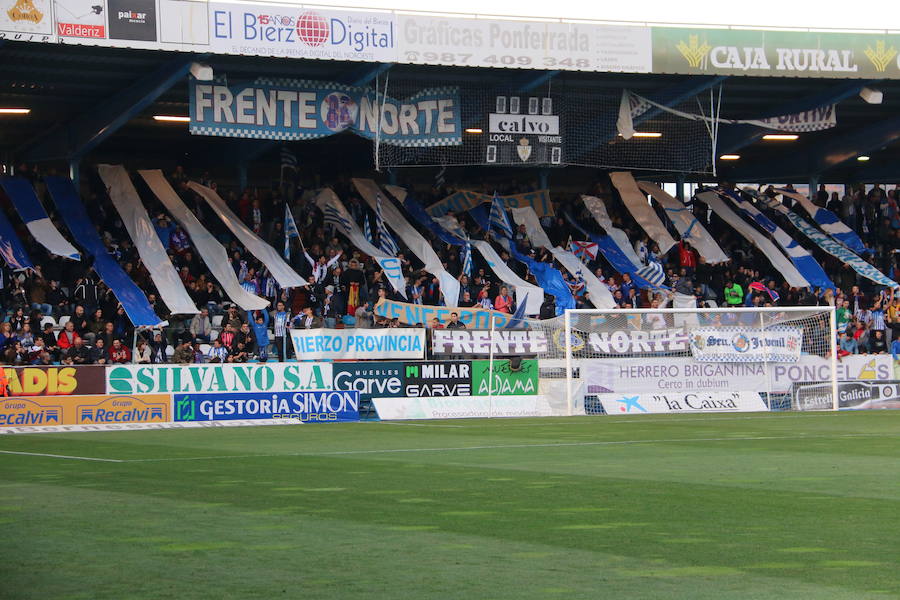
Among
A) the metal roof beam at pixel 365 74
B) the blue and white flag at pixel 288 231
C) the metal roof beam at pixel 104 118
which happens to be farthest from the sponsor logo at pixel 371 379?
the metal roof beam at pixel 104 118

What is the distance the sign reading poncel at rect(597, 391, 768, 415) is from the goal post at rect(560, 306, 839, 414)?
22 mm

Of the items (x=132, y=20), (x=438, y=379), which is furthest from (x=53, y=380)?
(x=132, y=20)

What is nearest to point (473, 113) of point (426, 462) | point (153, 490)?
point (426, 462)

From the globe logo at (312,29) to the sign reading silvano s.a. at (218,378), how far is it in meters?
8.05

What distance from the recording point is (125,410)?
1030 inches

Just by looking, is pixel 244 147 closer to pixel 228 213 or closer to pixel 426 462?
pixel 228 213

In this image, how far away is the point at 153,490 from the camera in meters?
12.4

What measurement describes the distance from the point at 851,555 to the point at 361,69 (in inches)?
1065

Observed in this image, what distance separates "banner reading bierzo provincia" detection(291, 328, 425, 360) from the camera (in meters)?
29.1

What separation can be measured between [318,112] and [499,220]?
303 inches

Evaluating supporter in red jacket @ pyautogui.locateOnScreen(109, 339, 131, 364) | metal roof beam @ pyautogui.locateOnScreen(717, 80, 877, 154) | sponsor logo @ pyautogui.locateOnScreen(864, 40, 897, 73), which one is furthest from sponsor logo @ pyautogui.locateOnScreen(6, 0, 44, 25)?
metal roof beam @ pyautogui.locateOnScreen(717, 80, 877, 154)

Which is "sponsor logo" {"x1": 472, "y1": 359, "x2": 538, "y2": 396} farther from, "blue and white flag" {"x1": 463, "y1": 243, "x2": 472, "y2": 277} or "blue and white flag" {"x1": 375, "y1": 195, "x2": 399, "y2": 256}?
"blue and white flag" {"x1": 375, "y1": 195, "x2": 399, "y2": 256}

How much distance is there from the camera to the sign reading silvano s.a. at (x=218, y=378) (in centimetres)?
2633

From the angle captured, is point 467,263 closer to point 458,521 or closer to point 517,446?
point 517,446
